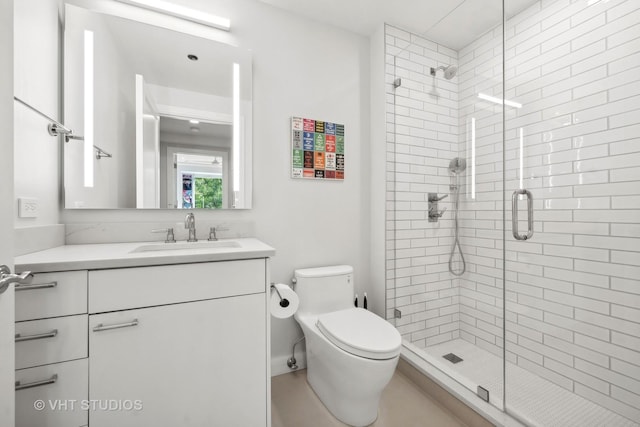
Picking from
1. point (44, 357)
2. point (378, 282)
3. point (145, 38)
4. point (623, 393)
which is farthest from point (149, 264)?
point (623, 393)

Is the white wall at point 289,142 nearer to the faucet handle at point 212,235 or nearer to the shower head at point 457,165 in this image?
the faucet handle at point 212,235

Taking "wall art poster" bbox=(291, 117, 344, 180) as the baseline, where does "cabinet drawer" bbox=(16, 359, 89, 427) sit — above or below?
below

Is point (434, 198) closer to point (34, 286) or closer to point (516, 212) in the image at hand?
point (516, 212)

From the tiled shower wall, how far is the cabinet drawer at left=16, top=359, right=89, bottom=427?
174 centimetres

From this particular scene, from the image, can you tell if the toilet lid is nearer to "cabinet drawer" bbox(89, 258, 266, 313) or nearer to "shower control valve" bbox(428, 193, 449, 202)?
"cabinet drawer" bbox(89, 258, 266, 313)

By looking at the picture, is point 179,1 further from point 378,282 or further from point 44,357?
point 378,282

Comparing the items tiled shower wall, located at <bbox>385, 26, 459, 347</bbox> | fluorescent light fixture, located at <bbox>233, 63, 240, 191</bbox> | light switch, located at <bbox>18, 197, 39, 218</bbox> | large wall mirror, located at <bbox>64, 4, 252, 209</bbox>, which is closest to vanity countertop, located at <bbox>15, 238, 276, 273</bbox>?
light switch, located at <bbox>18, 197, 39, 218</bbox>

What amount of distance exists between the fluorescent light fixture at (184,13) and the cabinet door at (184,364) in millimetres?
1656

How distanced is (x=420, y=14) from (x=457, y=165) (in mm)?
1117

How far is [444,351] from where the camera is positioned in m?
1.96

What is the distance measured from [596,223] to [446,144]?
990 mm

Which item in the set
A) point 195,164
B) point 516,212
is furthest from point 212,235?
point 516,212

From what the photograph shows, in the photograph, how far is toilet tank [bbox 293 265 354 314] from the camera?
1721 mm

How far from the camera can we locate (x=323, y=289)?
1.75m
